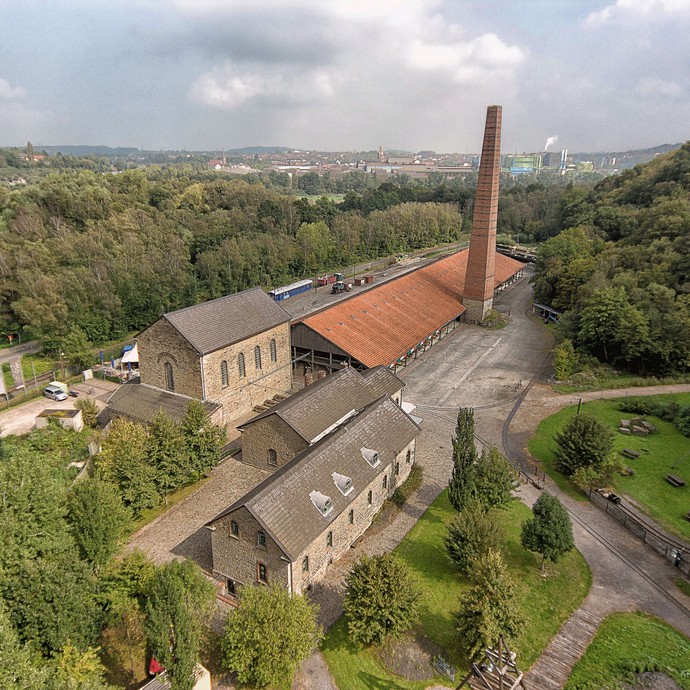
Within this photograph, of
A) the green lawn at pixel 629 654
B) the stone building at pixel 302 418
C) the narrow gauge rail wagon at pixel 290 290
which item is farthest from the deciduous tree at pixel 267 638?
the narrow gauge rail wagon at pixel 290 290

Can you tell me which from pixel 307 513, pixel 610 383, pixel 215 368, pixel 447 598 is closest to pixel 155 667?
pixel 307 513

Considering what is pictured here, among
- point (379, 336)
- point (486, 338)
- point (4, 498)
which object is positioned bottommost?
point (486, 338)

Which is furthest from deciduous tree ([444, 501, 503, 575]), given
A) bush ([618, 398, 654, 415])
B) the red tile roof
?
bush ([618, 398, 654, 415])

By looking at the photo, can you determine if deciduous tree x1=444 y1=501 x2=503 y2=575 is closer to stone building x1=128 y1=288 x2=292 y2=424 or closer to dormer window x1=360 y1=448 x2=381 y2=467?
dormer window x1=360 y1=448 x2=381 y2=467

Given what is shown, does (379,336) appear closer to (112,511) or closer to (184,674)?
(112,511)

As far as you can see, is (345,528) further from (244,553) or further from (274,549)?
(244,553)

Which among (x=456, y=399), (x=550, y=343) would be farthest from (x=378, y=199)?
(x=456, y=399)
